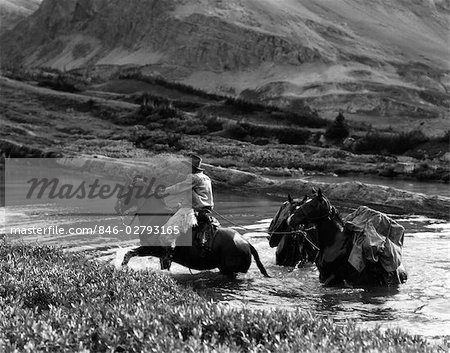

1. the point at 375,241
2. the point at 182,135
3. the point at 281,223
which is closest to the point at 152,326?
the point at 375,241

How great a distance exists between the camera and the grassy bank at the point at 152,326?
765cm

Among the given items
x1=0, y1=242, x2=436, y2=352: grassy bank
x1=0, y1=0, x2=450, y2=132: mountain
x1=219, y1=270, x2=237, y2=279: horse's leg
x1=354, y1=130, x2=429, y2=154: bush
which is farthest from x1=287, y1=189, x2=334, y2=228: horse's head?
x1=0, y1=0, x2=450, y2=132: mountain

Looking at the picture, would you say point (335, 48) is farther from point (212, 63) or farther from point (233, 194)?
point (233, 194)

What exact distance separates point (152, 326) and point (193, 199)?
6.46 m

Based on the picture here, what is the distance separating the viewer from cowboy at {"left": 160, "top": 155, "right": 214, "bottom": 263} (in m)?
14.3

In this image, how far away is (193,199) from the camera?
1459 cm

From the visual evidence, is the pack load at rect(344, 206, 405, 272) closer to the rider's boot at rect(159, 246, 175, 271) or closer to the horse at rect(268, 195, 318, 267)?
the horse at rect(268, 195, 318, 267)

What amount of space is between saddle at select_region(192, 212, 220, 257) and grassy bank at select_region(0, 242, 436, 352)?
3.34m

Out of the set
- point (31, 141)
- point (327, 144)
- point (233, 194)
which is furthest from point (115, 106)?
point (233, 194)

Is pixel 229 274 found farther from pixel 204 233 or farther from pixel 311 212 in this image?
pixel 311 212

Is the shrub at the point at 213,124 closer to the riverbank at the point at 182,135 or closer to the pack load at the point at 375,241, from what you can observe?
the riverbank at the point at 182,135

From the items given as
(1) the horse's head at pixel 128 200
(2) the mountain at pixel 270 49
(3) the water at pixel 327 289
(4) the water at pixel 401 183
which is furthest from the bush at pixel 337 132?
(1) the horse's head at pixel 128 200

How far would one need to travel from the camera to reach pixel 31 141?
2154 inches

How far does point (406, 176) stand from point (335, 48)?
99969 mm
